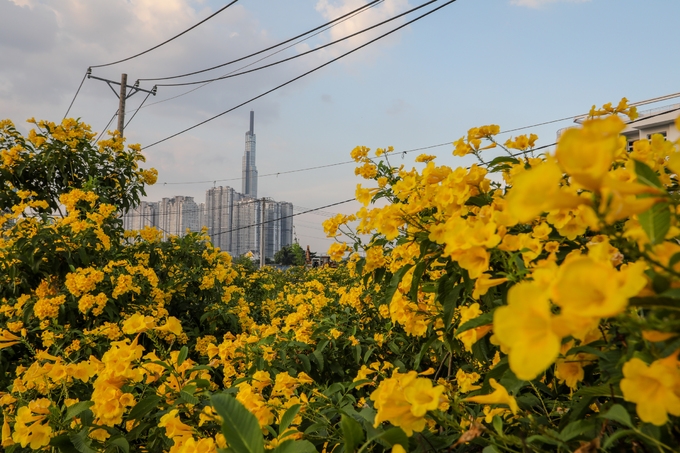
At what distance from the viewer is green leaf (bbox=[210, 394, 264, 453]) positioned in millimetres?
687

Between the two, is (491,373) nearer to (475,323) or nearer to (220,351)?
(475,323)

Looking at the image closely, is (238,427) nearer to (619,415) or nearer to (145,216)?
(619,415)

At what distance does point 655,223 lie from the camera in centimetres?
49

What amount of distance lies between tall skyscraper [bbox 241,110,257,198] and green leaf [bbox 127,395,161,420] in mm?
37692

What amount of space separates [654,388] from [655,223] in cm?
18

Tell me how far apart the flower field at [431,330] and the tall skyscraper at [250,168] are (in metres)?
35.7

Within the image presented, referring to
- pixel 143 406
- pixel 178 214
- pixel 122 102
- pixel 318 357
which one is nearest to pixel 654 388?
pixel 143 406

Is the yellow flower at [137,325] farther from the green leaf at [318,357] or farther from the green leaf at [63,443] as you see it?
the green leaf at [318,357]

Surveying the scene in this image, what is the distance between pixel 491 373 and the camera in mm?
869

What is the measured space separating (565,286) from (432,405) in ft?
1.16

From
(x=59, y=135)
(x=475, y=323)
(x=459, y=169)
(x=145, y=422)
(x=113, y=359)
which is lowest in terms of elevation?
(x=145, y=422)

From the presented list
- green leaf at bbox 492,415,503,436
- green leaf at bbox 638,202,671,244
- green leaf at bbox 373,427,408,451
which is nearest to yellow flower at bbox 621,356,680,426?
green leaf at bbox 638,202,671,244

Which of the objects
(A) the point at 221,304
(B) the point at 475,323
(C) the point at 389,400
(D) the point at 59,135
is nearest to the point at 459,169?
(B) the point at 475,323

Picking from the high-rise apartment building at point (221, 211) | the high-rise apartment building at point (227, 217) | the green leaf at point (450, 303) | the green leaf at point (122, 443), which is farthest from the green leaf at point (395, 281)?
the high-rise apartment building at point (221, 211)
